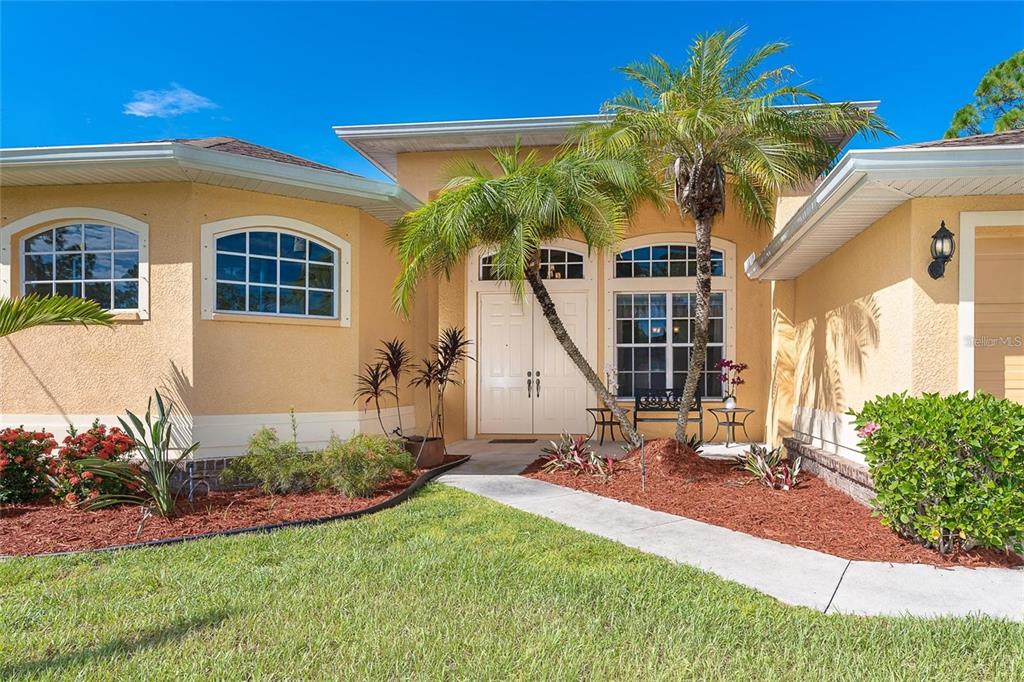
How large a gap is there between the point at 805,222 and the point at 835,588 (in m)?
3.94

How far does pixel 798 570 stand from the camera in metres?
4.55

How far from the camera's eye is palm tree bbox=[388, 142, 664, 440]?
7.07 metres

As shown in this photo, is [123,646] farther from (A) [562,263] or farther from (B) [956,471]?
(A) [562,263]

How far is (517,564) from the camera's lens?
463 cm

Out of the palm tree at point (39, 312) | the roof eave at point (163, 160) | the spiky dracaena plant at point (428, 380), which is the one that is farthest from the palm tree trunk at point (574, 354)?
the palm tree at point (39, 312)

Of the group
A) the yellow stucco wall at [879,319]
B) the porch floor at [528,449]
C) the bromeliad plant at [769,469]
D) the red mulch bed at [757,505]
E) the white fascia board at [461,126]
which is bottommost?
the porch floor at [528,449]

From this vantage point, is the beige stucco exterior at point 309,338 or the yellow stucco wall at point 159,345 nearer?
the beige stucco exterior at point 309,338

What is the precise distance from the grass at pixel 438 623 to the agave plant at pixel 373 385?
397 centimetres

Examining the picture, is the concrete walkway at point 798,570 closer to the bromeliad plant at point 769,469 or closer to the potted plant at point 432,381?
the bromeliad plant at point 769,469

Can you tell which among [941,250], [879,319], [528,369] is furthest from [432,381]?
[941,250]

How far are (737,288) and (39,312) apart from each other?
10220 millimetres

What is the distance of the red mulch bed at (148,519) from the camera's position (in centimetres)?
544

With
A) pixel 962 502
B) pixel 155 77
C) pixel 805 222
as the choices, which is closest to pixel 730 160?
pixel 805 222

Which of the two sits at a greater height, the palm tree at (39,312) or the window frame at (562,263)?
the window frame at (562,263)
